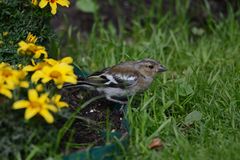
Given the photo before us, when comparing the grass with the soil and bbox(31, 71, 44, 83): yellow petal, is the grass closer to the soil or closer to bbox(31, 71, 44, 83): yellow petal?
the soil

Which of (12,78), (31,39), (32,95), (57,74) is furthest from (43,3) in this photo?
(32,95)

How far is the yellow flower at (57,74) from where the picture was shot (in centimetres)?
440

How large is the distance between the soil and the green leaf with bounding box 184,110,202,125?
1.74ft

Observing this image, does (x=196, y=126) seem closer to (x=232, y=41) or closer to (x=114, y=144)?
(x=114, y=144)

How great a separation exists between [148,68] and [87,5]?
90.8 inches

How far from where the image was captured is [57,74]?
4.42 metres

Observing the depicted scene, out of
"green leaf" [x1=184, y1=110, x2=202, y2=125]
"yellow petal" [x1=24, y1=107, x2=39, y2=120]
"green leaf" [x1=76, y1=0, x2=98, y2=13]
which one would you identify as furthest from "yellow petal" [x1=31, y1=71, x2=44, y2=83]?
"green leaf" [x1=76, y1=0, x2=98, y2=13]

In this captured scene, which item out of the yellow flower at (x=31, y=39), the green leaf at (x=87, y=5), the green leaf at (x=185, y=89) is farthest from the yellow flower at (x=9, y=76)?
the green leaf at (x=87, y=5)

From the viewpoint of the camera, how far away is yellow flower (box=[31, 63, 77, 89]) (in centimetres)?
440

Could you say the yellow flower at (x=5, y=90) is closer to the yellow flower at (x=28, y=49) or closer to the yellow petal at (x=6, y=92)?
the yellow petal at (x=6, y=92)

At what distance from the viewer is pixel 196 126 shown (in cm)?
508

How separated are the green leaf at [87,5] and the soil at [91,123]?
2275mm

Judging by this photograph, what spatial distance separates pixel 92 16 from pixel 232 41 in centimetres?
191

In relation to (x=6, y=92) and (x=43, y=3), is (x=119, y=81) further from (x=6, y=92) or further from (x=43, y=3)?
(x=6, y=92)
